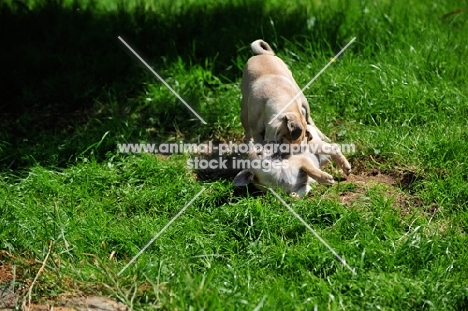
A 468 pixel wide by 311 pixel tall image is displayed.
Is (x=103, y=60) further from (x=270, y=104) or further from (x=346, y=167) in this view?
(x=346, y=167)

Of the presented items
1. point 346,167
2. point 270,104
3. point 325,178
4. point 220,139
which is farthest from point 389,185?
point 220,139

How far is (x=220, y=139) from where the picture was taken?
6.14m

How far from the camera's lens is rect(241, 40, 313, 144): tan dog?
5023mm

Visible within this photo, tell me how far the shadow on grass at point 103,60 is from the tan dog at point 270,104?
0.77 meters

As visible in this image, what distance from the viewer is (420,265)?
13.8ft

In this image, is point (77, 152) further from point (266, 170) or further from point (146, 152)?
point (266, 170)

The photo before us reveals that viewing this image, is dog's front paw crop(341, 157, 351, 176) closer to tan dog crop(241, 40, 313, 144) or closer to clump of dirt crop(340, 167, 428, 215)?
clump of dirt crop(340, 167, 428, 215)

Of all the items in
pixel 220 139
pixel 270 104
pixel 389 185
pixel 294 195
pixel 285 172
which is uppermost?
pixel 270 104

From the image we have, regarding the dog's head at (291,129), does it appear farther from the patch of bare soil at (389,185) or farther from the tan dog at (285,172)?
the patch of bare soil at (389,185)

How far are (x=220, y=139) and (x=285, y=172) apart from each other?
1352 millimetres

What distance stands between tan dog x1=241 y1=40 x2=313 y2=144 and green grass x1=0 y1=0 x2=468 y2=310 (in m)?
0.46

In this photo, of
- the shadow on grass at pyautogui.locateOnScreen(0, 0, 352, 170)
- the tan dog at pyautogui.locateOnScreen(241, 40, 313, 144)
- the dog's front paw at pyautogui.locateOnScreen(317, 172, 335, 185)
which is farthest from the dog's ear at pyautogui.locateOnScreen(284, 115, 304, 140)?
the shadow on grass at pyautogui.locateOnScreen(0, 0, 352, 170)

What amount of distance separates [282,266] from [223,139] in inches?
78.6

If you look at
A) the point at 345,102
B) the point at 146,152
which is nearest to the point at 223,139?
the point at 146,152
